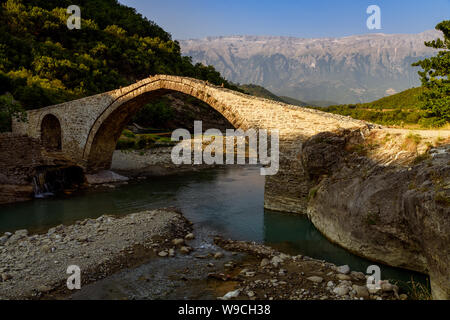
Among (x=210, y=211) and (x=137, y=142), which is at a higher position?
(x=137, y=142)

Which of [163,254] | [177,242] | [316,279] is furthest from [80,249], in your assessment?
[316,279]

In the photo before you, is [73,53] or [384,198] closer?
[384,198]

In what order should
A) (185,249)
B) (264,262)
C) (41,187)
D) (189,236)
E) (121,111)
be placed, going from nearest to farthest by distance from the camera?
(264,262), (185,249), (189,236), (41,187), (121,111)

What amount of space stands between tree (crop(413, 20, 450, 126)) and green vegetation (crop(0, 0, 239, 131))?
1781 centimetres

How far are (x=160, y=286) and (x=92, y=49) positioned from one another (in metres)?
39.2

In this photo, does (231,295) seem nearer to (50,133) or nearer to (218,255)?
(218,255)

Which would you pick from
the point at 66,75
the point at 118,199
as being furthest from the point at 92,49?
the point at 118,199

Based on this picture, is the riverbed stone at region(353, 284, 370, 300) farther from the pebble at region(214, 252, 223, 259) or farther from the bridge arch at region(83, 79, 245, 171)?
the bridge arch at region(83, 79, 245, 171)

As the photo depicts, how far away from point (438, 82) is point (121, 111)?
46.7ft

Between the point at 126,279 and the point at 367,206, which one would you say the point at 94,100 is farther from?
the point at 367,206

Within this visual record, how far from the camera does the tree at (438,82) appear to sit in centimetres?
1148

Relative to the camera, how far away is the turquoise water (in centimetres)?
852

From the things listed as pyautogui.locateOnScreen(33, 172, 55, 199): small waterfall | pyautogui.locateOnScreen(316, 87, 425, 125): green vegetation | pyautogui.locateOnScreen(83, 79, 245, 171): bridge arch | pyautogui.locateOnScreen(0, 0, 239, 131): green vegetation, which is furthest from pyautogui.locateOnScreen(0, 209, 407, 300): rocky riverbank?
pyautogui.locateOnScreen(316, 87, 425, 125): green vegetation

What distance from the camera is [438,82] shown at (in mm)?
12031
